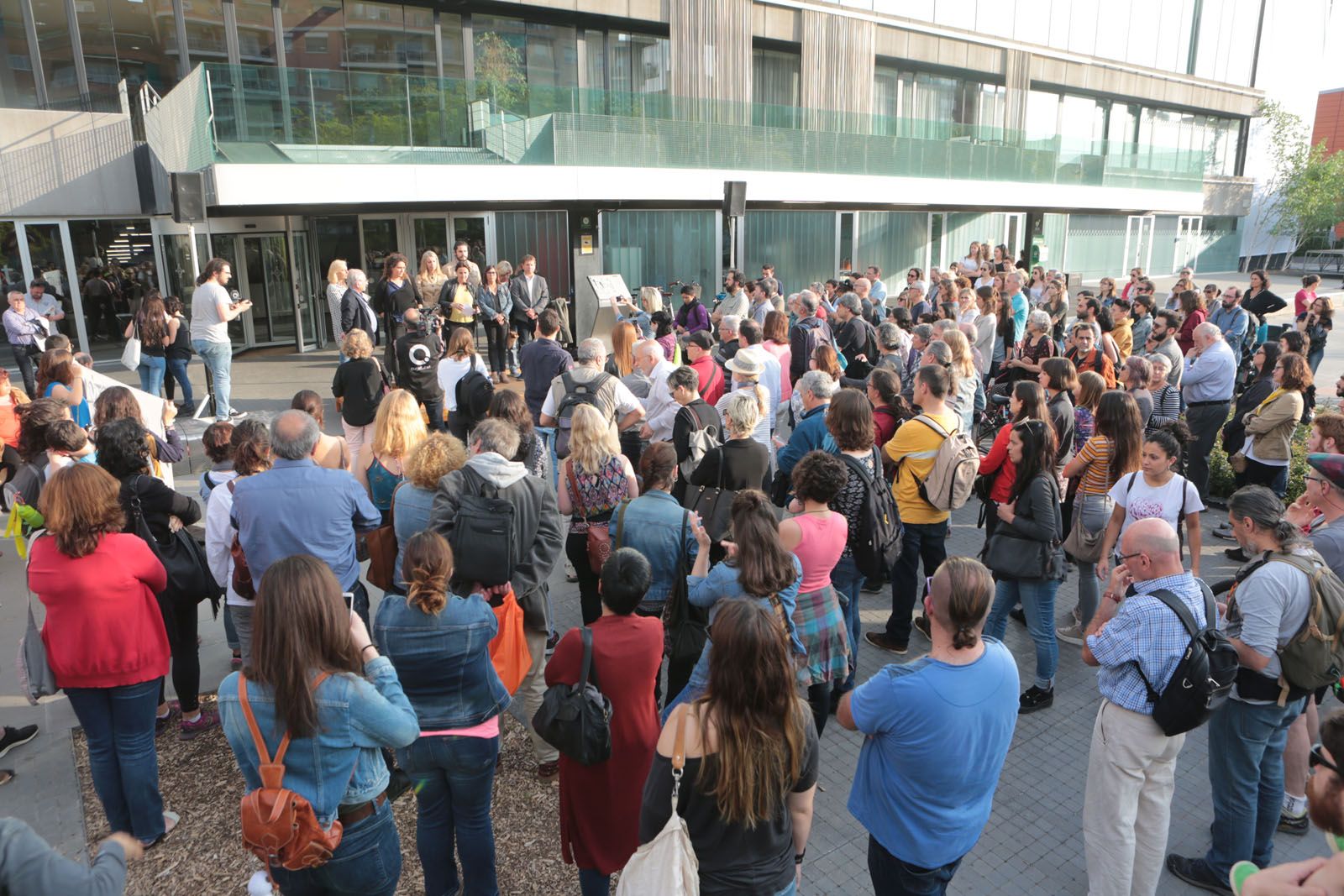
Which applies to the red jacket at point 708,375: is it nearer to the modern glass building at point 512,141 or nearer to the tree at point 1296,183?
the modern glass building at point 512,141

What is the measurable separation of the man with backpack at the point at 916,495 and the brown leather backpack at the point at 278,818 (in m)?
3.74

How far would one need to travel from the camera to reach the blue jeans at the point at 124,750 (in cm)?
378

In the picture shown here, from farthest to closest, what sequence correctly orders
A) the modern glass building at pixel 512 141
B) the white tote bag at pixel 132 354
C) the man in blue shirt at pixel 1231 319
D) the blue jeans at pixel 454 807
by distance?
the modern glass building at pixel 512 141
the man in blue shirt at pixel 1231 319
the white tote bag at pixel 132 354
the blue jeans at pixel 454 807

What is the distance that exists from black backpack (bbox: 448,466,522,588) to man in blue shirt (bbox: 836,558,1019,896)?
5.85 ft

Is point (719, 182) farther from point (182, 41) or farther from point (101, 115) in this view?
point (101, 115)

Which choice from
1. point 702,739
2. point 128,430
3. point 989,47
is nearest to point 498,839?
point 702,739

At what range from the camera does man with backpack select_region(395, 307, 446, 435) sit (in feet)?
27.6

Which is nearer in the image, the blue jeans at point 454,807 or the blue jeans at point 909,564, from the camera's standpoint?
the blue jeans at point 454,807

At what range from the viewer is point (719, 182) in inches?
714

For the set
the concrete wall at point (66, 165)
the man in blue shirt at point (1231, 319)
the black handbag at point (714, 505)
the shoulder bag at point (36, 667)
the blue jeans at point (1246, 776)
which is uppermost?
the concrete wall at point (66, 165)

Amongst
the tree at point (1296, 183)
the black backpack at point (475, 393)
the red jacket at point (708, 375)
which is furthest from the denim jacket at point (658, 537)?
the tree at point (1296, 183)

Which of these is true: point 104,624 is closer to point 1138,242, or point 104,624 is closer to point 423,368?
point 423,368

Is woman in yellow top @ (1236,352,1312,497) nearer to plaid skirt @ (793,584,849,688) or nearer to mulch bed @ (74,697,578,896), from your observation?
plaid skirt @ (793,584,849,688)

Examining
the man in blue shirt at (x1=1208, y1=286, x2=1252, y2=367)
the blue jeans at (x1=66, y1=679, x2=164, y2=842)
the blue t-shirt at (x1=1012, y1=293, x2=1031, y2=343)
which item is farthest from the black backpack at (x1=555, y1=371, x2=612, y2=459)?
the man in blue shirt at (x1=1208, y1=286, x2=1252, y2=367)
